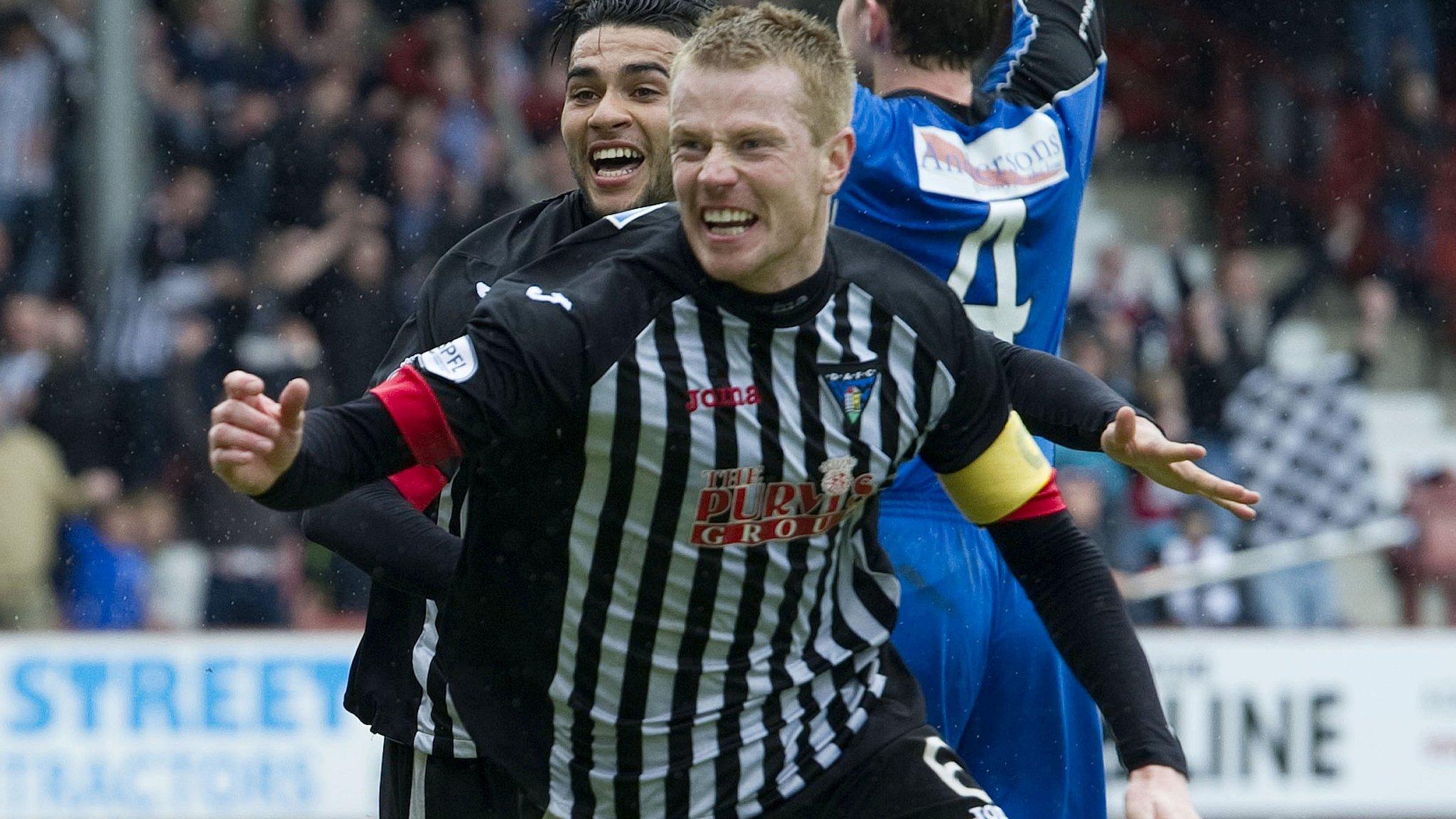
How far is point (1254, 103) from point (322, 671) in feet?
27.8

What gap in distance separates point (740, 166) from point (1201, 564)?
786cm

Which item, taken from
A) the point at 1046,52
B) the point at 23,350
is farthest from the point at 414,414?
the point at 23,350

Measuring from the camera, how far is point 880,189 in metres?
4.40

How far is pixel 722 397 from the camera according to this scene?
321 cm

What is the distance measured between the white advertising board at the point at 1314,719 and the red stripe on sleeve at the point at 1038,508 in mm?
6084

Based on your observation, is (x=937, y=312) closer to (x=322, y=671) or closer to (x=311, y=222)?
(x=322, y=671)

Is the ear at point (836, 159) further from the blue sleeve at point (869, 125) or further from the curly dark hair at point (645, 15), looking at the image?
the blue sleeve at point (869, 125)

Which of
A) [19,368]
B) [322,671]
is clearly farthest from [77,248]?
[322,671]

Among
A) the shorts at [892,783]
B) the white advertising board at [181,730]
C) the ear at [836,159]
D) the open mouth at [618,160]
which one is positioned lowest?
the white advertising board at [181,730]

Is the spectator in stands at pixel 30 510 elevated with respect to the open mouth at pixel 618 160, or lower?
lower

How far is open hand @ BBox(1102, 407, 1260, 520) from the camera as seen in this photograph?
325cm

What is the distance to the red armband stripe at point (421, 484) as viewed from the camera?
3.73 meters

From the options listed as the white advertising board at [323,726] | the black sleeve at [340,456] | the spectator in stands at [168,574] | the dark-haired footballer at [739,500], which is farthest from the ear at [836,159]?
the spectator in stands at [168,574]

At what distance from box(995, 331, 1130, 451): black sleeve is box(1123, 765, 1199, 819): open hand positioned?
0.57 meters
